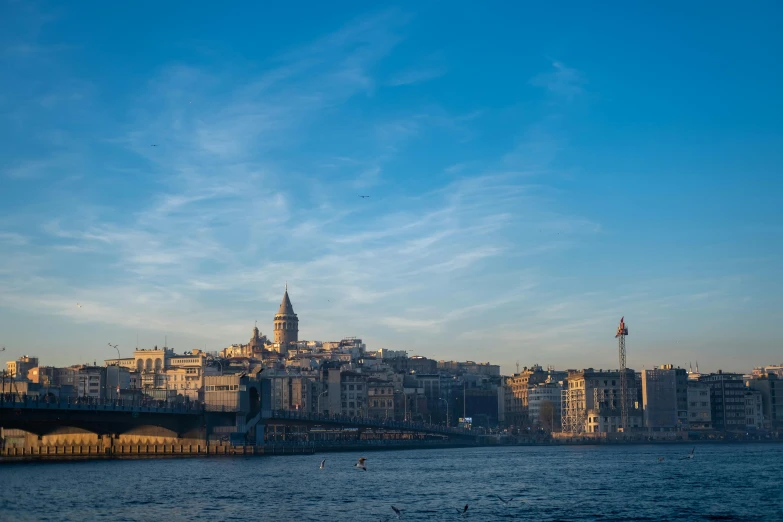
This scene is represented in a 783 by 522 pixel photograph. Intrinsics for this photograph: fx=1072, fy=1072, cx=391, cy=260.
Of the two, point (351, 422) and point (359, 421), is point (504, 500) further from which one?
point (359, 421)

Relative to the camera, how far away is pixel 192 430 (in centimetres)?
13388

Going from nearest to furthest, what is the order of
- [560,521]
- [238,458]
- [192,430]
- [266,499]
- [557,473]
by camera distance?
[560,521]
[266,499]
[557,473]
[238,458]
[192,430]

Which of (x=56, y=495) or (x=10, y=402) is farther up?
(x=10, y=402)

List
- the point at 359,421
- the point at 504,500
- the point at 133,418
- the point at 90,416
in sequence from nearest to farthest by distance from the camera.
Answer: the point at 504,500
the point at 90,416
the point at 133,418
the point at 359,421

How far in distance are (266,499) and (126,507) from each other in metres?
9.41

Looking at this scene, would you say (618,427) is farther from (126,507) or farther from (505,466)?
(126,507)

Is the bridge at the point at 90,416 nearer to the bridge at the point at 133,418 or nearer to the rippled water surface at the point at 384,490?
the bridge at the point at 133,418

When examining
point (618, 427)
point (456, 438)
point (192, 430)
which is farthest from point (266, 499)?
point (618, 427)

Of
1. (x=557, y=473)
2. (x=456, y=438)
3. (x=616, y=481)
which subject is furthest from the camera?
(x=456, y=438)

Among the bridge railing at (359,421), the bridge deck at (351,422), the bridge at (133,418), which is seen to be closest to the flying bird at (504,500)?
the bridge at (133,418)

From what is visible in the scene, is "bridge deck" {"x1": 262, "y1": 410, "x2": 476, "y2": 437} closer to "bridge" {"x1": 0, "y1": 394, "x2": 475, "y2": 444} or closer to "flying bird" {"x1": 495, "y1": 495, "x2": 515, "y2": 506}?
"bridge" {"x1": 0, "y1": 394, "x2": 475, "y2": 444}

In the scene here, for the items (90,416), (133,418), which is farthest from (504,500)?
(133,418)

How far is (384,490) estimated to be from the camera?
260 ft

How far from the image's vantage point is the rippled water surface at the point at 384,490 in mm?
64250
